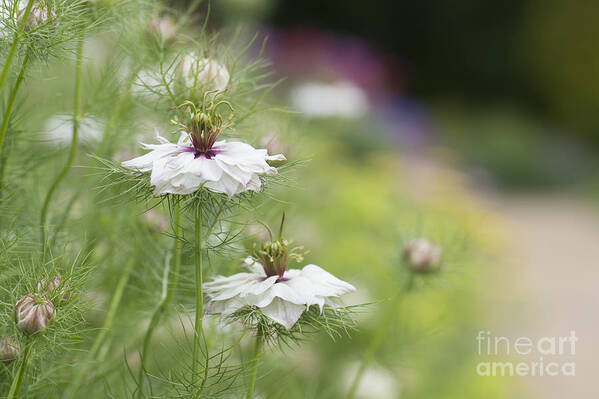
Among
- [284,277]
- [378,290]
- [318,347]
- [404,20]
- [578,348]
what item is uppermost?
[404,20]

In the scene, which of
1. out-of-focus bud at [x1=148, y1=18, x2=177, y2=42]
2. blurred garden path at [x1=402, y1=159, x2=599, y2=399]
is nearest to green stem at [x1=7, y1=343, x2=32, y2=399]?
out-of-focus bud at [x1=148, y1=18, x2=177, y2=42]

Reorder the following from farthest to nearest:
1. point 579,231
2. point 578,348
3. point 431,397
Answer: point 579,231, point 578,348, point 431,397

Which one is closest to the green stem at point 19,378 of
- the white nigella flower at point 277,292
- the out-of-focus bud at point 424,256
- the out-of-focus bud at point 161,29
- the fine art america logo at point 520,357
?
the white nigella flower at point 277,292

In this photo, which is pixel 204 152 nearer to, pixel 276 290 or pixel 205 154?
pixel 205 154

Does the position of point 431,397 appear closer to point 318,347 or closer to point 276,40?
point 318,347

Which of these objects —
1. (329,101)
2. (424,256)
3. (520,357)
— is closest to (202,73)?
(424,256)

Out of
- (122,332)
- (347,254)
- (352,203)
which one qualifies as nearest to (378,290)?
(347,254)

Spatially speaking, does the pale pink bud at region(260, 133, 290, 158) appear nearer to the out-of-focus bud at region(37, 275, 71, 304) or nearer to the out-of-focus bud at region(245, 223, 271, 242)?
the out-of-focus bud at region(245, 223, 271, 242)
